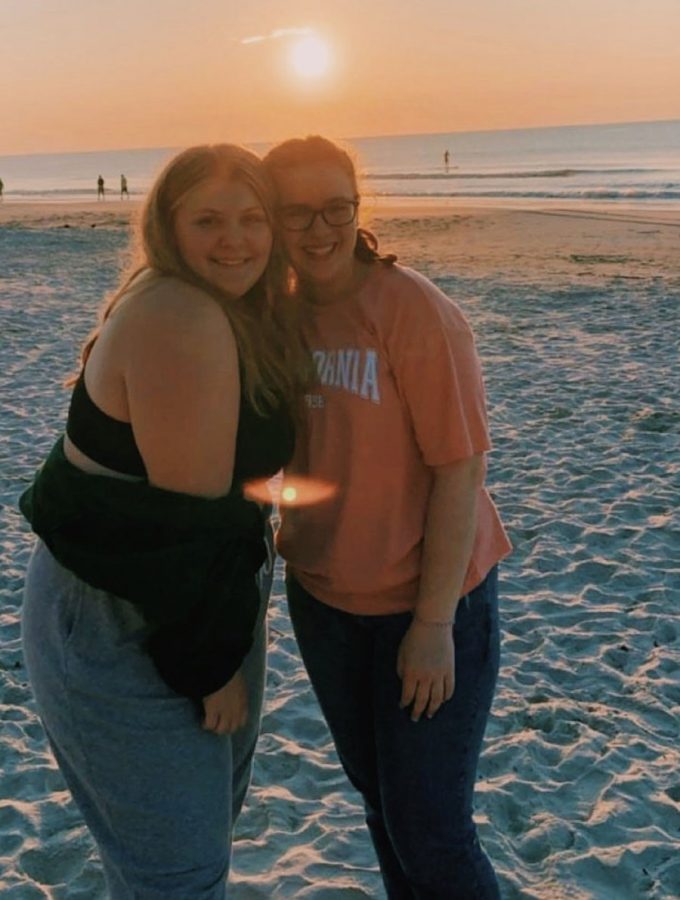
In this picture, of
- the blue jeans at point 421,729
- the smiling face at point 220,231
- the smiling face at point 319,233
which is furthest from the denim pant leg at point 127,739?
the smiling face at point 319,233

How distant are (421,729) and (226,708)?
0.48 m

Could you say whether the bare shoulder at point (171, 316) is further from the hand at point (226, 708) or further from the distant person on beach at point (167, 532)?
the hand at point (226, 708)

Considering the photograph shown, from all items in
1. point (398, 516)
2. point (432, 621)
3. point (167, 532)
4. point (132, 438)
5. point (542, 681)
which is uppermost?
point (132, 438)

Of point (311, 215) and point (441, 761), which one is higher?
point (311, 215)

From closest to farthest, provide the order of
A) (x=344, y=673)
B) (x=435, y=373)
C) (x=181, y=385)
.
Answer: (x=181, y=385)
(x=435, y=373)
(x=344, y=673)

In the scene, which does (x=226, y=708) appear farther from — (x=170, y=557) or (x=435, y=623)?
(x=435, y=623)

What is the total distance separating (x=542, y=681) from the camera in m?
4.24

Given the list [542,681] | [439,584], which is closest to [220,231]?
[439,584]

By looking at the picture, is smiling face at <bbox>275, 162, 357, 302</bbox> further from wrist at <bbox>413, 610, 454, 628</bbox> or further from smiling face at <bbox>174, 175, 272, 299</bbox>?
wrist at <bbox>413, 610, 454, 628</bbox>

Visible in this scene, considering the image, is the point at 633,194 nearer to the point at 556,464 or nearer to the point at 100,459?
the point at 556,464

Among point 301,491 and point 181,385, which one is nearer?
point 181,385

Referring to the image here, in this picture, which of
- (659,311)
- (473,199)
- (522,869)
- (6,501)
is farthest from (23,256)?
(473,199)

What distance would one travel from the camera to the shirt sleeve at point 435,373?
1.98 meters

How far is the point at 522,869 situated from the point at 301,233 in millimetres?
2271
